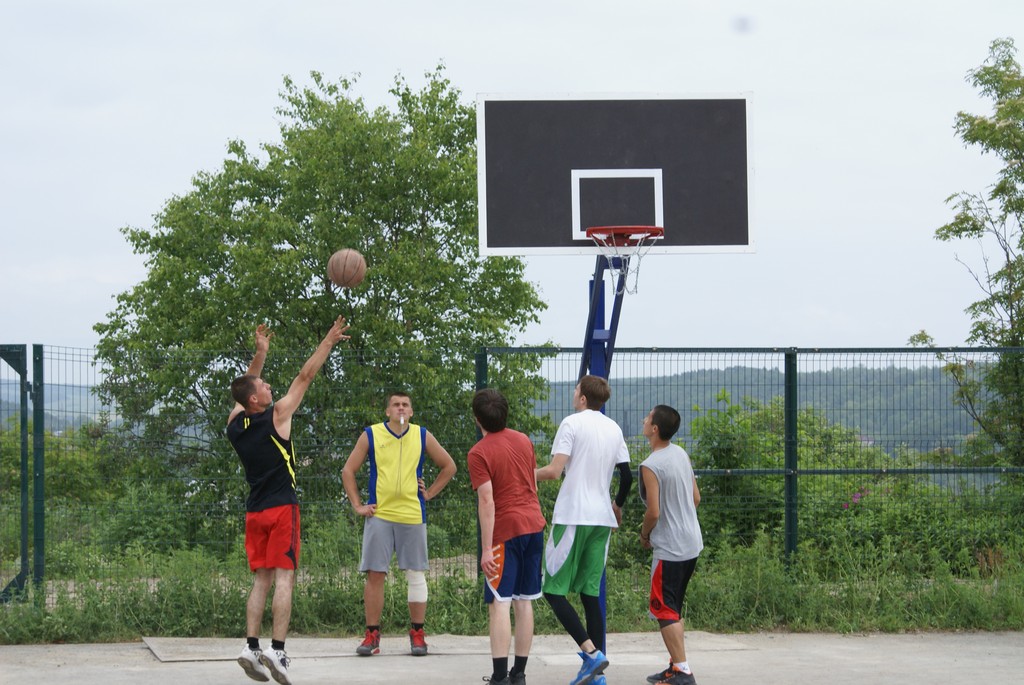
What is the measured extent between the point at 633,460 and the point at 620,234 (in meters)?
2.50

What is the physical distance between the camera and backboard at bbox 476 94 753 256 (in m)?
9.50

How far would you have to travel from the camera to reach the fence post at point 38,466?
9414 mm

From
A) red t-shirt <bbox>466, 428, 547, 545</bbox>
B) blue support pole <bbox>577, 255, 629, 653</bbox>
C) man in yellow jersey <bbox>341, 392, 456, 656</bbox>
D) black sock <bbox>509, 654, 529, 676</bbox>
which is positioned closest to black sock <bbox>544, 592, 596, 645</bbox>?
black sock <bbox>509, 654, 529, 676</bbox>

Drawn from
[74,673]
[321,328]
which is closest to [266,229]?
[321,328]

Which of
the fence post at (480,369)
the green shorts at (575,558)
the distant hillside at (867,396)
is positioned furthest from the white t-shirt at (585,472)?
the distant hillside at (867,396)

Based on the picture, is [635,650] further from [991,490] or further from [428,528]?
[991,490]

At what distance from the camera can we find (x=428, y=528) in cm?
1017

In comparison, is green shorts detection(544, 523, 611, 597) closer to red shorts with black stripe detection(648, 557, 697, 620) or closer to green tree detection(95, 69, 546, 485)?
red shorts with black stripe detection(648, 557, 697, 620)

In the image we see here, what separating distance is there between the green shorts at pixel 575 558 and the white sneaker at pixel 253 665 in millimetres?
1790

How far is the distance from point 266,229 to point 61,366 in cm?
2305

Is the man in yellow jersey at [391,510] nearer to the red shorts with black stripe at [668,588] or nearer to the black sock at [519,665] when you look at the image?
the black sock at [519,665]

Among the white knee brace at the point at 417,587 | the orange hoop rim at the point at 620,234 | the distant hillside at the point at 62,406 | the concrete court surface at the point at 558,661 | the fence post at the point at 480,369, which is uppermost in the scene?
the orange hoop rim at the point at 620,234

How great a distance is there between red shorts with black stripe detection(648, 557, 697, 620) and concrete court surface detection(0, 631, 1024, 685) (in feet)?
2.26

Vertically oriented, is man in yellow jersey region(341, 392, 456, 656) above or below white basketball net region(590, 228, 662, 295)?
below
